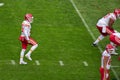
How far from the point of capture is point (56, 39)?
20547mm

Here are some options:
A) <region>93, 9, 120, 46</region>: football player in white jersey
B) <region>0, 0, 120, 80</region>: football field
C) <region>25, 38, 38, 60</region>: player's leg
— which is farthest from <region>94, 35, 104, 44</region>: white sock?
<region>25, 38, 38, 60</region>: player's leg

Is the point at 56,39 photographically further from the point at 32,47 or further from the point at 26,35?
the point at 26,35

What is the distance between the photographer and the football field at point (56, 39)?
1733cm

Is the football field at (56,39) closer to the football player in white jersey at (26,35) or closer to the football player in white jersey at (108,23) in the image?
the football player in white jersey at (26,35)

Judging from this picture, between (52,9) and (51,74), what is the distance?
24.5 feet

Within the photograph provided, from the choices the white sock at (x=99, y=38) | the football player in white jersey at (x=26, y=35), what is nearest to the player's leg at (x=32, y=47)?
the football player in white jersey at (x=26, y=35)

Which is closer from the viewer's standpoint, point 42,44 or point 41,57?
point 41,57

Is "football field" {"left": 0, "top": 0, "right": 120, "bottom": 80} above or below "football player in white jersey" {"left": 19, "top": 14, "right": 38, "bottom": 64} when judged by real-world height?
below

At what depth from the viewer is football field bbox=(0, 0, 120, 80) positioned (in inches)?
682

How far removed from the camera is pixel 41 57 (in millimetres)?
18516

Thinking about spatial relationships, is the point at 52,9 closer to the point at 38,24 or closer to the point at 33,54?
the point at 38,24

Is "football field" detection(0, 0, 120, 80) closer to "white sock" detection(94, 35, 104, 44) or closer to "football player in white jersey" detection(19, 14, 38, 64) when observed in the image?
"white sock" detection(94, 35, 104, 44)

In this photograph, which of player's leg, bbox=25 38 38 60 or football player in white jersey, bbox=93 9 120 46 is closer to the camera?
player's leg, bbox=25 38 38 60

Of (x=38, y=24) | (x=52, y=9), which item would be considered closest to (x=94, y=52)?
(x=38, y=24)
